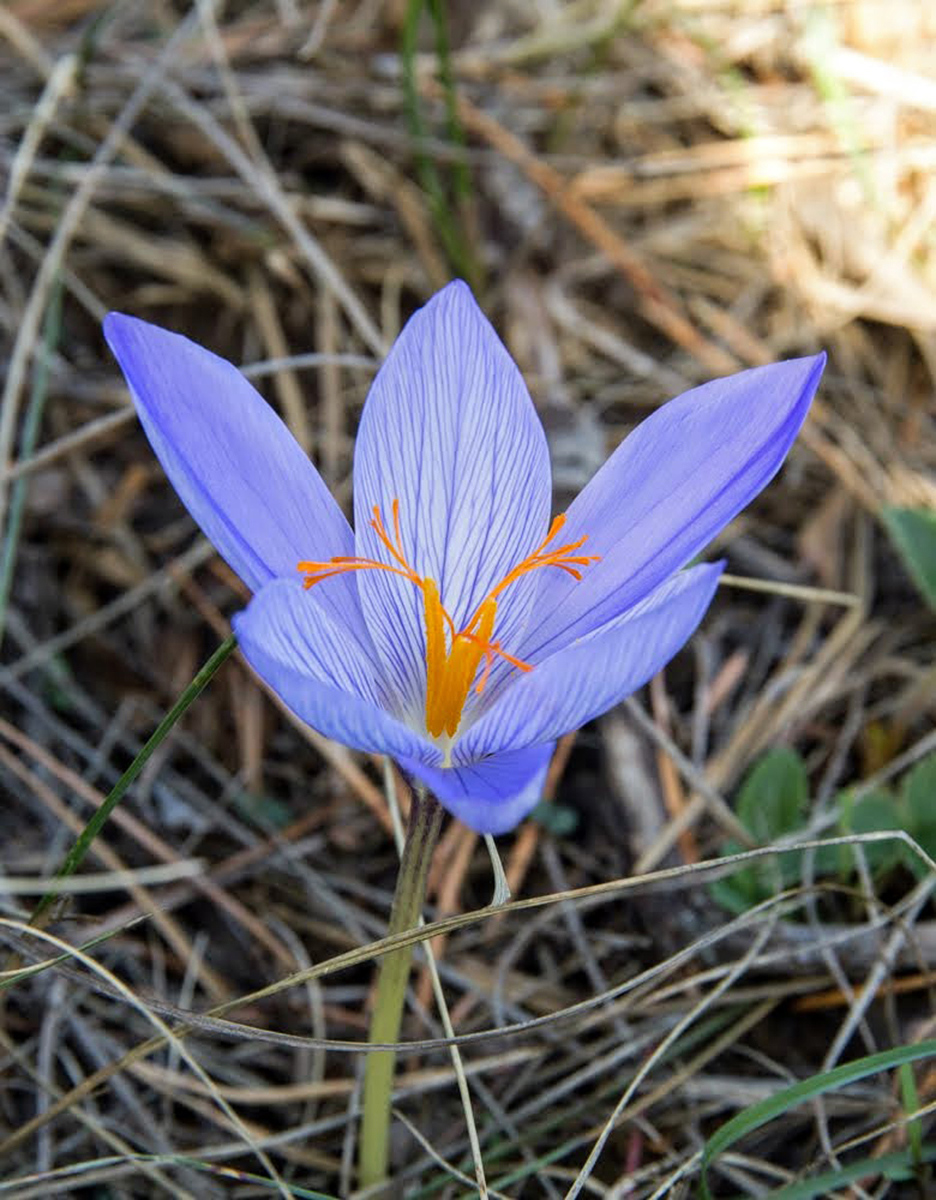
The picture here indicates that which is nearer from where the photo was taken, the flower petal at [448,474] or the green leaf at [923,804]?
the flower petal at [448,474]

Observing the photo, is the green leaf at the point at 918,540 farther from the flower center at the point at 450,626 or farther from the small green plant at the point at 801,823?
A: the flower center at the point at 450,626

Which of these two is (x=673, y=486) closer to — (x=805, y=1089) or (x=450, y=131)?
(x=805, y=1089)

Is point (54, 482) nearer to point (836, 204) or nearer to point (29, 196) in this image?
point (29, 196)

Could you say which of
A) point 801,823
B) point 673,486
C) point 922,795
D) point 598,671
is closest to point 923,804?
point 922,795

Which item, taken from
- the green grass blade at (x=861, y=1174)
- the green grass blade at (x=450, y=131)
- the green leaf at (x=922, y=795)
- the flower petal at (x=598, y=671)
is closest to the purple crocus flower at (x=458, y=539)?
the flower petal at (x=598, y=671)

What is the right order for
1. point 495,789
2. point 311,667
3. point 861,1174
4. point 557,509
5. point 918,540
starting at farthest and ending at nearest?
1. point 557,509
2. point 918,540
3. point 861,1174
4. point 311,667
5. point 495,789

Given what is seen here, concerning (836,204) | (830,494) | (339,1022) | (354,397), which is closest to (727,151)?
(836,204)

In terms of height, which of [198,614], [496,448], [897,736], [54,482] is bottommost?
[897,736]
